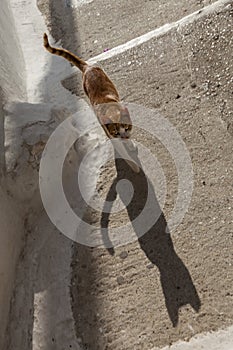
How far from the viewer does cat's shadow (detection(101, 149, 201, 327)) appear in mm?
3121

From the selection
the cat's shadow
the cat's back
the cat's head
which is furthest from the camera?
the cat's back

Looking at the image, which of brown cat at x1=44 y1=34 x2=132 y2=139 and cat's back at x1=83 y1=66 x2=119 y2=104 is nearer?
brown cat at x1=44 y1=34 x2=132 y2=139

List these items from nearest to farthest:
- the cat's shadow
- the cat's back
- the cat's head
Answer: the cat's shadow
the cat's head
the cat's back

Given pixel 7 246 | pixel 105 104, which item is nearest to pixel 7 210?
pixel 7 246

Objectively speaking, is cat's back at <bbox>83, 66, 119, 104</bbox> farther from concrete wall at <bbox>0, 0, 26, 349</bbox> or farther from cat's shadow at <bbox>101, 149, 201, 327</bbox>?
concrete wall at <bbox>0, 0, 26, 349</bbox>

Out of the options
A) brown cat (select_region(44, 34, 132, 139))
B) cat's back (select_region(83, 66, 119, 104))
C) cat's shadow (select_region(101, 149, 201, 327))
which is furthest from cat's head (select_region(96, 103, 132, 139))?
cat's shadow (select_region(101, 149, 201, 327))

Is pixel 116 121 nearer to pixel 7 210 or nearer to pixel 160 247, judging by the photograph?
pixel 160 247

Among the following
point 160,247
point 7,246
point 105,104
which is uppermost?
point 105,104

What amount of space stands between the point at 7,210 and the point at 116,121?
93 cm

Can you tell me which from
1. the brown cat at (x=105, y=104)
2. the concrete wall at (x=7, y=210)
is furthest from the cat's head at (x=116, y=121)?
the concrete wall at (x=7, y=210)

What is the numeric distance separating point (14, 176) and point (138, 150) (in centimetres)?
86

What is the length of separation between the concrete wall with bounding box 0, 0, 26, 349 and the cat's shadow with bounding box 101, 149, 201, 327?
0.58m

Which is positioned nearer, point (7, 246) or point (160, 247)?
point (160, 247)

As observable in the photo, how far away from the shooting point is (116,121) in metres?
3.33
